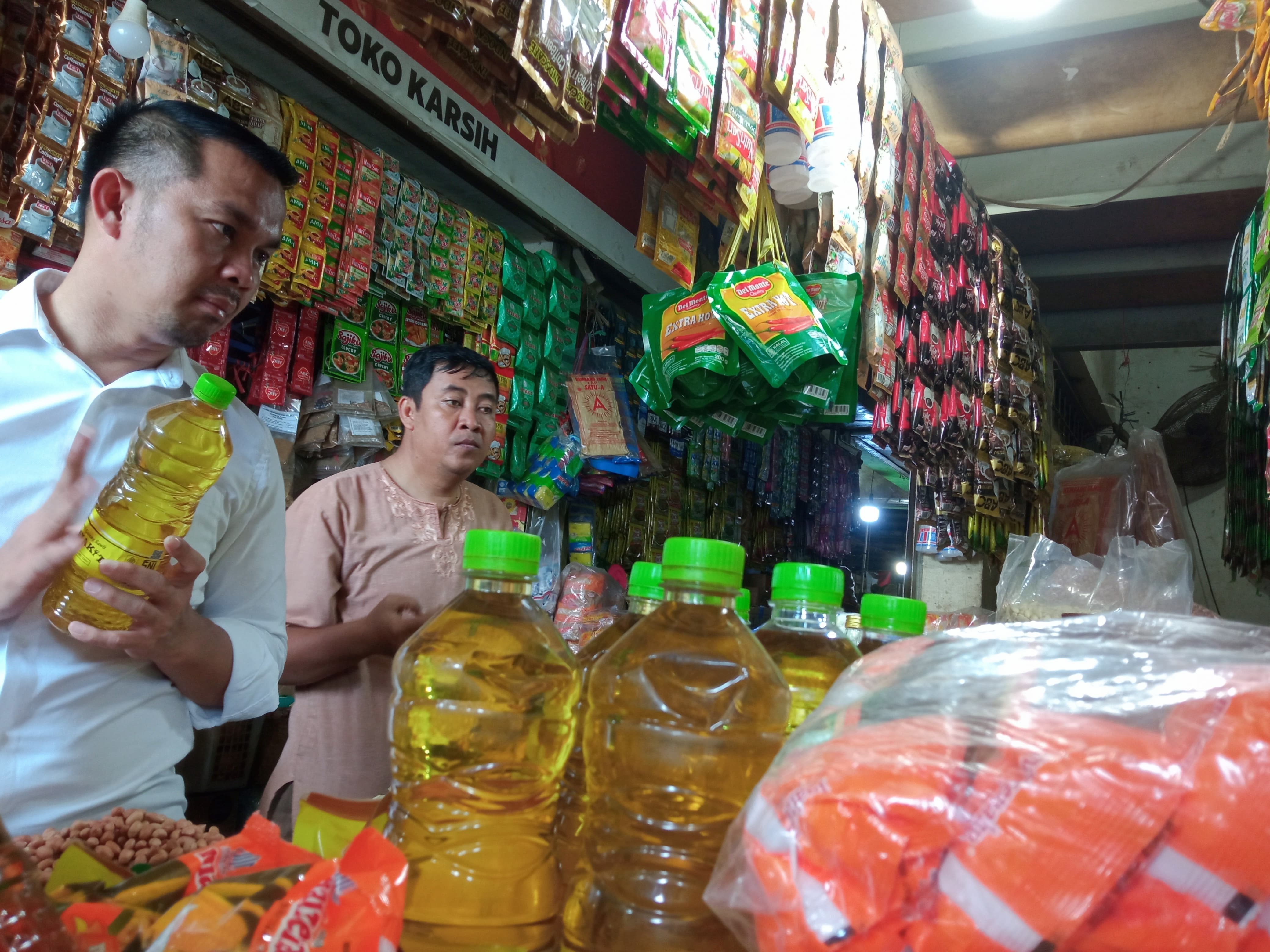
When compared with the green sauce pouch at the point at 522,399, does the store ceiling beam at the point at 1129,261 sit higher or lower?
higher

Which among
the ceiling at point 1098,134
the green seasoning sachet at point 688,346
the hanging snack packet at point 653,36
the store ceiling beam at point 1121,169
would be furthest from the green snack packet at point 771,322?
the store ceiling beam at point 1121,169

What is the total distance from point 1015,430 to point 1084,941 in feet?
16.0

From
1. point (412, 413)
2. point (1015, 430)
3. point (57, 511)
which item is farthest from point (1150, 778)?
point (1015, 430)

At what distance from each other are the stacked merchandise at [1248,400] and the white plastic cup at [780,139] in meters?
1.33

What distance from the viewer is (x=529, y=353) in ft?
12.3

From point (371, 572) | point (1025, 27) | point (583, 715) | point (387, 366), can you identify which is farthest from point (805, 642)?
point (1025, 27)

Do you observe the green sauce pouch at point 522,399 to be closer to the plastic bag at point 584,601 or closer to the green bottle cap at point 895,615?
the plastic bag at point 584,601

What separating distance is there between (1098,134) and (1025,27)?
49.3 inches

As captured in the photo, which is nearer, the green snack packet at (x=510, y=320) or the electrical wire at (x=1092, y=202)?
the green snack packet at (x=510, y=320)

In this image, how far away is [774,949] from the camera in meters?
0.54

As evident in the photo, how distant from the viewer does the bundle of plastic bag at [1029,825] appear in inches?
19.2

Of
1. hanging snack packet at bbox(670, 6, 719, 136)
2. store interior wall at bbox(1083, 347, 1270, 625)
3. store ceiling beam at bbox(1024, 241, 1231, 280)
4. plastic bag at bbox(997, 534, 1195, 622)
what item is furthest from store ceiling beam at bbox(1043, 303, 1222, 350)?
hanging snack packet at bbox(670, 6, 719, 136)

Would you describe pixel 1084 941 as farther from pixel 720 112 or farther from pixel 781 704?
pixel 720 112

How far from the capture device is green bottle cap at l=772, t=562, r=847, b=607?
0.91 metres
